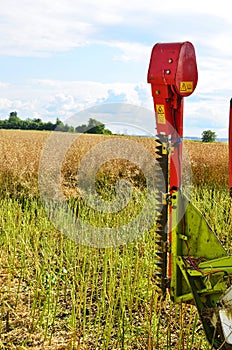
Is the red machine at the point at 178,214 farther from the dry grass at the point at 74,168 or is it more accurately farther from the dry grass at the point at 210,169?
the dry grass at the point at 210,169

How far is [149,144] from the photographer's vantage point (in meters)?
9.30

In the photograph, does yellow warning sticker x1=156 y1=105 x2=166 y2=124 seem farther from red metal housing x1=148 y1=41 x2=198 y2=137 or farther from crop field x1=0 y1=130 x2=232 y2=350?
crop field x1=0 y1=130 x2=232 y2=350

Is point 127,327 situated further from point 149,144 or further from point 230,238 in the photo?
point 149,144

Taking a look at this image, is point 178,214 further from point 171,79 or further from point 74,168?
point 74,168

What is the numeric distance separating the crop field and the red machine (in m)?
0.18

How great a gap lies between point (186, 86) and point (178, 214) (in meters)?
0.68

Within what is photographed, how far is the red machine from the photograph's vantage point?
2678mm

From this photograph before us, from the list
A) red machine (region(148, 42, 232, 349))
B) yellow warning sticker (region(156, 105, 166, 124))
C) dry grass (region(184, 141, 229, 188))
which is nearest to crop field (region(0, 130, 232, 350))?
dry grass (region(184, 141, 229, 188))

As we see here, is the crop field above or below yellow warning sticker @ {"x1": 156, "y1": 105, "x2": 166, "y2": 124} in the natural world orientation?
below

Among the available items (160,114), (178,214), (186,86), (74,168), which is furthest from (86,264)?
(74,168)

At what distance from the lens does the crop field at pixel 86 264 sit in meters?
3.11

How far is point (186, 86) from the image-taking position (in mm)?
2775

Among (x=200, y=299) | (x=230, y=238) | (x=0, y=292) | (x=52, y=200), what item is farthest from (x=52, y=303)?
(x=52, y=200)

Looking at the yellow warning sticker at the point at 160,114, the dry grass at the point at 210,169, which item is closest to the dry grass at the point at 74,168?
the dry grass at the point at 210,169
